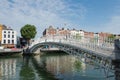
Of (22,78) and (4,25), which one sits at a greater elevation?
(4,25)

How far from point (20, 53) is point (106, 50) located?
4809 centimetres

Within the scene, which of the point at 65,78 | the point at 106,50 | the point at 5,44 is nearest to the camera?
the point at 106,50

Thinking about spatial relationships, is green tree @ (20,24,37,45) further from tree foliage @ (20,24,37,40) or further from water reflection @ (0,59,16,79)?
water reflection @ (0,59,16,79)

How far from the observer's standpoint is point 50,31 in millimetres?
109250

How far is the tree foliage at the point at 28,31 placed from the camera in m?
83.9

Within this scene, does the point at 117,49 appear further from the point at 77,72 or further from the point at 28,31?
the point at 28,31

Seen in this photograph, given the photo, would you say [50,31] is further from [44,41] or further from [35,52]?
[44,41]

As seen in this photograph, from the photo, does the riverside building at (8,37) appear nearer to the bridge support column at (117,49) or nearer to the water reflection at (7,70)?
the water reflection at (7,70)

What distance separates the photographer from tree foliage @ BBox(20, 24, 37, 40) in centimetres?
8394

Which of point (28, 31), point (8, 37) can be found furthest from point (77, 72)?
point (8, 37)

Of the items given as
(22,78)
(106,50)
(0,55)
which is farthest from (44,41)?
(106,50)

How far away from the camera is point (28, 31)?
275 feet

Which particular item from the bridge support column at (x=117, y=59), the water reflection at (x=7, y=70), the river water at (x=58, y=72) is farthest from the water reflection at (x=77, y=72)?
the water reflection at (x=7, y=70)

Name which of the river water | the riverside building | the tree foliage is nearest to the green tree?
the tree foliage
